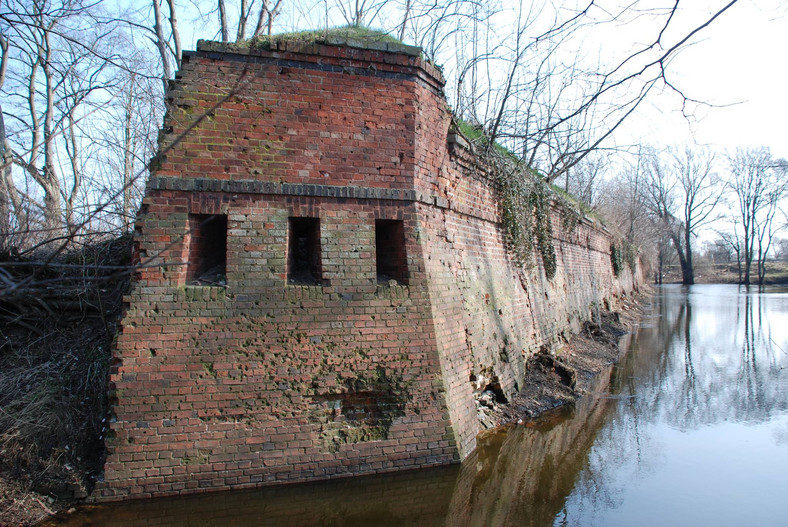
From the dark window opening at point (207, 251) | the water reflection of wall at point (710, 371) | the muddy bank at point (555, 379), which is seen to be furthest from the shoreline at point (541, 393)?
the dark window opening at point (207, 251)

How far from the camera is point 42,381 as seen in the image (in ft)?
18.0

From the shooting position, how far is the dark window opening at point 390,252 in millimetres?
5766

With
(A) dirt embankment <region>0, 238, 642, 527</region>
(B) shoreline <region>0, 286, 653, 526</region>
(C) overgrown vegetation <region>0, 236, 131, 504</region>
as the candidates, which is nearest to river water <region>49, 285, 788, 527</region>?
(B) shoreline <region>0, 286, 653, 526</region>

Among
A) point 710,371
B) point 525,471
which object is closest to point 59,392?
point 525,471

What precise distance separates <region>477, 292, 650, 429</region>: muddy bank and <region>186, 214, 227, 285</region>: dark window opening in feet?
12.5

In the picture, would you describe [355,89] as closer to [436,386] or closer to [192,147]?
[192,147]

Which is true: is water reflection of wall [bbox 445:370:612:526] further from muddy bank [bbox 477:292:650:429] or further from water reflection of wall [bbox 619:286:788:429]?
water reflection of wall [bbox 619:286:788:429]

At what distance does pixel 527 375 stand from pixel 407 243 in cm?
405

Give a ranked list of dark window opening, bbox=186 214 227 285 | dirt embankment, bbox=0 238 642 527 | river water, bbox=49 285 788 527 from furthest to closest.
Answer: dark window opening, bbox=186 214 227 285 → dirt embankment, bbox=0 238 642 527 → river water, bbox=49 285 788 527

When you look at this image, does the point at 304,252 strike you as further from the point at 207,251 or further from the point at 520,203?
the point at 520,203

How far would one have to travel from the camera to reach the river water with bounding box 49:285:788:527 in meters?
4.48

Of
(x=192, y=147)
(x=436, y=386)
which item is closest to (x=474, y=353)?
(x=436, y=386)

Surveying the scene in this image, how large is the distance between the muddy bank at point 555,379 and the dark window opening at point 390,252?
91.2 inches

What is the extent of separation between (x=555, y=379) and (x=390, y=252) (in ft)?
14.5
